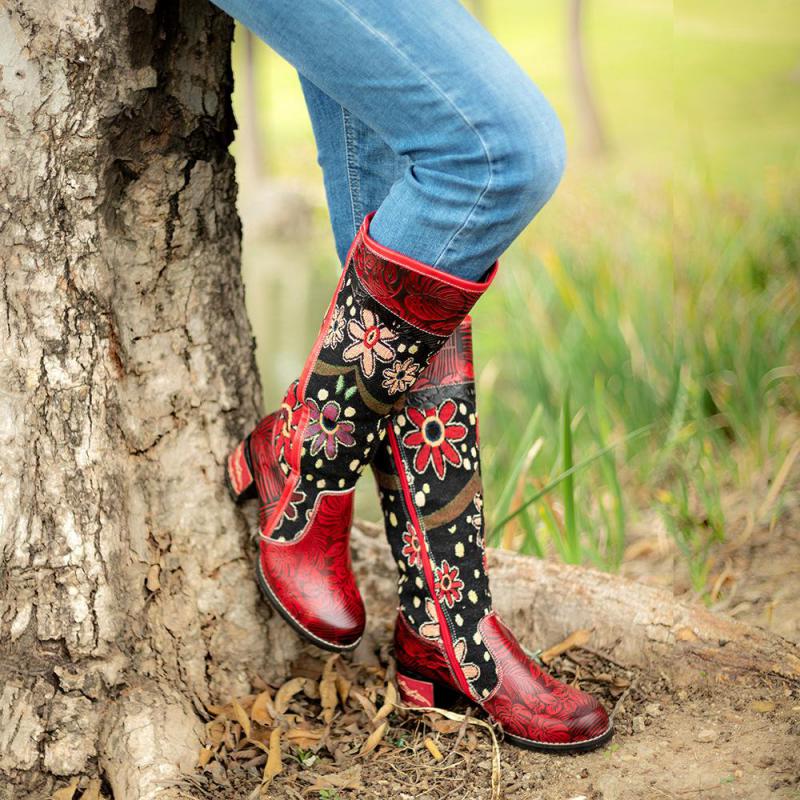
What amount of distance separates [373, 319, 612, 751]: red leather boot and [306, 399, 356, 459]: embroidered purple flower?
0.10m

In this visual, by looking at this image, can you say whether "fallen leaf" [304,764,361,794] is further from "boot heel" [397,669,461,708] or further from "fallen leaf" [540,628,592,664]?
"fallen leaf" [540,628,592,664]

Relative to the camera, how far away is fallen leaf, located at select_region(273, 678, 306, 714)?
4.18 ft

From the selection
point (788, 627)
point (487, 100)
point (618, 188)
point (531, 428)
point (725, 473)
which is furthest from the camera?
point (618, 188)

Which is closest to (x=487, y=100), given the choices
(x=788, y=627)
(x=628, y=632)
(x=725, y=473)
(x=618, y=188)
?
(x=628, y=632)

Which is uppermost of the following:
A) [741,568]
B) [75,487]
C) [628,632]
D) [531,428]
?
[75,487]

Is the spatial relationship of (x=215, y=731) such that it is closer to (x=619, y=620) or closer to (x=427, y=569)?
(x=427, y=569)

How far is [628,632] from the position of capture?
1373mm

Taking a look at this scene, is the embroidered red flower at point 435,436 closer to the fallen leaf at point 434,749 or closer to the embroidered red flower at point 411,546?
the embroidered red flower at point 411,546

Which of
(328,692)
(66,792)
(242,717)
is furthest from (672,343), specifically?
(66,792)

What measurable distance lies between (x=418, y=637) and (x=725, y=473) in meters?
1.17

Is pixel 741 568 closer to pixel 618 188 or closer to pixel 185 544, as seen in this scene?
pixel 185 544

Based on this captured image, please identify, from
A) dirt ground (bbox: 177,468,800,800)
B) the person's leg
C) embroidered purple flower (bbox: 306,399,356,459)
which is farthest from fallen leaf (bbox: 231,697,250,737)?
the person's leg

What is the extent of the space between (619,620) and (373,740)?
1.34ft

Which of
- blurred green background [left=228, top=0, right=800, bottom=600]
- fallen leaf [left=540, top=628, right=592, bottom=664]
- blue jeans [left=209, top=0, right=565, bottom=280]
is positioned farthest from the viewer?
blurred green background [left=228, top=0, right=800, bottom=600]
